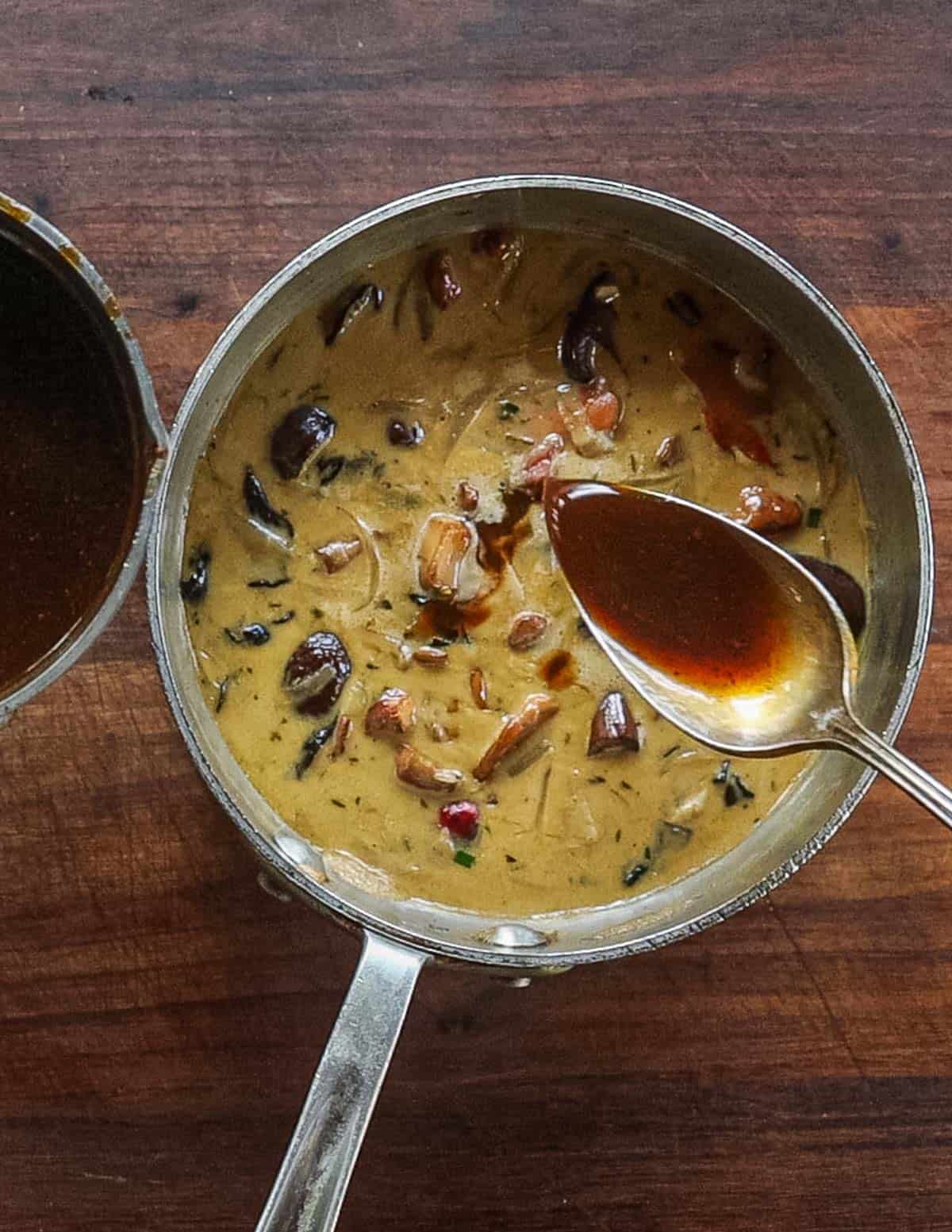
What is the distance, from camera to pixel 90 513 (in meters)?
1.49

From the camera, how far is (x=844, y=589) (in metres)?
1.54

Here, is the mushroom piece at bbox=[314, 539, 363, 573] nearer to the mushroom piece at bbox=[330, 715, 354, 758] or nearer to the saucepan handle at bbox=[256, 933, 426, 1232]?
the mushroom piece at bbox=[330, 715, 354, 758]

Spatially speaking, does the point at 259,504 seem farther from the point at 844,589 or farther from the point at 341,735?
the point at 844,589

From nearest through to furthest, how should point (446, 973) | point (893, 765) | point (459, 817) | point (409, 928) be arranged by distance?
point (893, 765), point (409, 928), point (459, 817), point (446, 973)

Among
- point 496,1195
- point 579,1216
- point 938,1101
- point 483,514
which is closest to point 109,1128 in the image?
point 496,1195

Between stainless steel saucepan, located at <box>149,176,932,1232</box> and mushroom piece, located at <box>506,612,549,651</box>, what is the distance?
0.30 meters

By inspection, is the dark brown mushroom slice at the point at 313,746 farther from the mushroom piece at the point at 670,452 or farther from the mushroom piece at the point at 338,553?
the mushroom piece at the point at 670,452

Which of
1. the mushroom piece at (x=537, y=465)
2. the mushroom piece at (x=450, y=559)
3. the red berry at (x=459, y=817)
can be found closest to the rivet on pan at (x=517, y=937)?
the red berry at (x=459, y=817)

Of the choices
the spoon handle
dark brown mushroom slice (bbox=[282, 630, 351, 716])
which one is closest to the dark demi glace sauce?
dark brown mushroom slice (bbox=[282, 630, 351, 716])

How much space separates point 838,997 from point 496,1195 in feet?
1.59

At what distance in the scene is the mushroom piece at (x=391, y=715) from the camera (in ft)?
4.98

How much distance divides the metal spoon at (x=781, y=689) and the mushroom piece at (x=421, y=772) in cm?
22

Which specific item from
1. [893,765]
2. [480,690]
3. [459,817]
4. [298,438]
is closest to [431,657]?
[480,690]

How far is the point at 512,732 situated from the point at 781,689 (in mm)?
290
